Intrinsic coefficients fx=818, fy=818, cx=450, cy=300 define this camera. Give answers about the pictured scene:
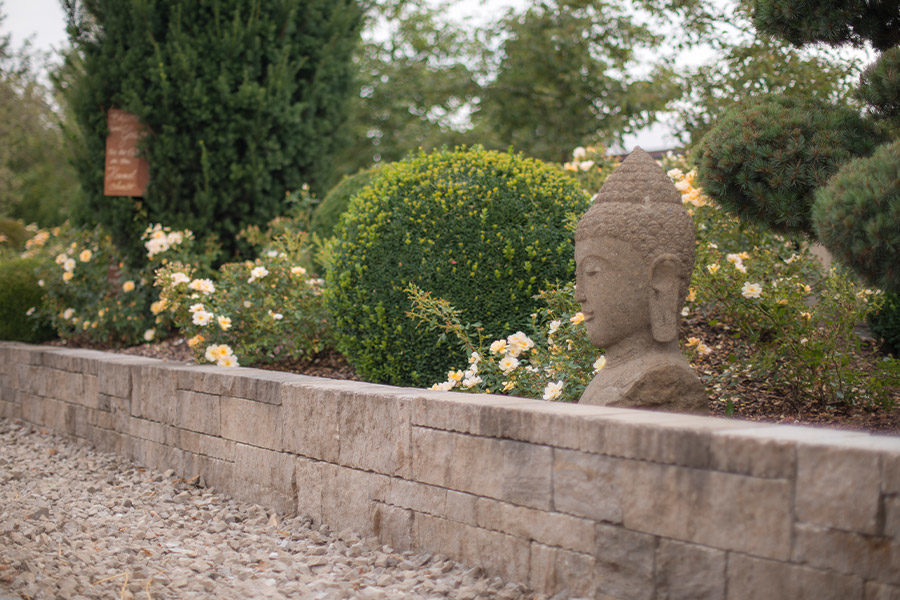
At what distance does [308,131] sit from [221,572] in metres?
5.37

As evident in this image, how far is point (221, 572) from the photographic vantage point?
11.2 feet

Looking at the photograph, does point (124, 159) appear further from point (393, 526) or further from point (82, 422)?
point (393, 526)

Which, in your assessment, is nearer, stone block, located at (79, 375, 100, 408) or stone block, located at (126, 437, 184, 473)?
stone block, located at (126, 437, 184, 473)

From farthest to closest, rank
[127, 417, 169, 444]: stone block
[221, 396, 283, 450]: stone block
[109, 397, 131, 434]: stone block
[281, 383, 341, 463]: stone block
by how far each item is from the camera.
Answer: [109, 397, 131, 434]: stone block
[127, 417, 169, 444]: stone block
[221, 396, 283, 450]: stone block
[281, 383, 341, 463]: stone block

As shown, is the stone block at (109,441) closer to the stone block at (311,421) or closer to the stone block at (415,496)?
the stone block at (311,421)

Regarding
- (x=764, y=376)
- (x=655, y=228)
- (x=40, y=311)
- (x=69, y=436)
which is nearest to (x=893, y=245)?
(x=655, y=228)

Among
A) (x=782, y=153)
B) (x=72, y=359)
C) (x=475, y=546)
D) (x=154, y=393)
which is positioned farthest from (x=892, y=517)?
(x=72, y=359)

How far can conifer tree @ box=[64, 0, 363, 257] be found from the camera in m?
7.38

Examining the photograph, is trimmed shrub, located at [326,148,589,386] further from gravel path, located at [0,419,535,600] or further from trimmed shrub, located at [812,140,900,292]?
trimmed shrub, located at [812,140,900,292]

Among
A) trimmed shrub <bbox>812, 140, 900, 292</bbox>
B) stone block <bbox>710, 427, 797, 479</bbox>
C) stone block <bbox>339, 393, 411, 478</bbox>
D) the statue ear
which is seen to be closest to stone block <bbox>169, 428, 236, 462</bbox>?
stone block <bbox>339, 393, 411, 478</bbox>

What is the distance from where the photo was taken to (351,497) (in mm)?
3834

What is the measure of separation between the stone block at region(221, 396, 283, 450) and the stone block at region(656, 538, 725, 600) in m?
2.32

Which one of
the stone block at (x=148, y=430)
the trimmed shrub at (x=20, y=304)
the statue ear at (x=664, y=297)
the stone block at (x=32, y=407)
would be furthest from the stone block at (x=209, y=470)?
the trimmed shrub at (x=20, y=304)

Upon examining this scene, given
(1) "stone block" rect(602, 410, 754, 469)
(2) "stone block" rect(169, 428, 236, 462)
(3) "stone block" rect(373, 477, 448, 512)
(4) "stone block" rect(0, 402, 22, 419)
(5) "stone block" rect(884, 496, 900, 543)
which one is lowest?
(4) "stone block" rect(0, 402, 22, 419)
